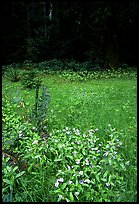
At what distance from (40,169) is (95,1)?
12.5 meters

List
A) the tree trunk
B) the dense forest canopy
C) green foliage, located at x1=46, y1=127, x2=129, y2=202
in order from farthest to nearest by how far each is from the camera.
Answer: the dense forest canopy → the tree trunk → green foliage, located at x1=46, y1=127, x2=129, y2=202

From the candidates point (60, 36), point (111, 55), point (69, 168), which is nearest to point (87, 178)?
point (69, 168)

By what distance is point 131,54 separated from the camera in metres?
17.7

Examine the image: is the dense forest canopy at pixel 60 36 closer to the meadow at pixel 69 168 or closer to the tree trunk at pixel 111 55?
the tree trunk at pixel 111 55

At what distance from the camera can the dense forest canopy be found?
52.3 ft

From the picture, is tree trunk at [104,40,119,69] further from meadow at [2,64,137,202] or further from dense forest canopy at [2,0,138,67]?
meadow at [2,64,137,202]

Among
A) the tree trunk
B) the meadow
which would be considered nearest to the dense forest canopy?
the tree trunk

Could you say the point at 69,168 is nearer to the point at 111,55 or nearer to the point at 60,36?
the point at 111,55

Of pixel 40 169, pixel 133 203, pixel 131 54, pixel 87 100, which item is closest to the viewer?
pixel 133 203

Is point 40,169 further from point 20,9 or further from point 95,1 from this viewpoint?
point 20,9

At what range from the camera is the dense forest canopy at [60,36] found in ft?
52.3

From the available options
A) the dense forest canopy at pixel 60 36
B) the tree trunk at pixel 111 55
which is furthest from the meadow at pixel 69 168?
the dense forest canopy at pixel 60 36

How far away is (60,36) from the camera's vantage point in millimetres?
18703

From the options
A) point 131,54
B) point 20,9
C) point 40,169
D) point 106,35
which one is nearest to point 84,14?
point 106,35
